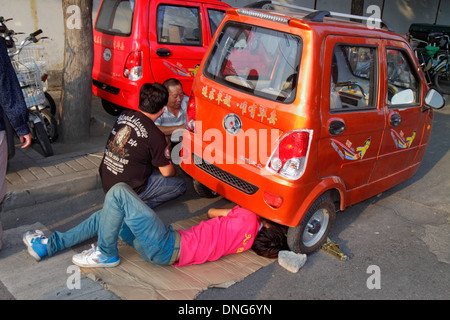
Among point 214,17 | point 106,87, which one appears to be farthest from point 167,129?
point 214,17

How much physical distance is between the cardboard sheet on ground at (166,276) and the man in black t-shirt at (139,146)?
0.64 metres

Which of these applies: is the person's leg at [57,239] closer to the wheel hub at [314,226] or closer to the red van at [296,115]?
the red van at [296,115]

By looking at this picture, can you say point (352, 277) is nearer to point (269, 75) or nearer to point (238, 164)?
point (238, 164)

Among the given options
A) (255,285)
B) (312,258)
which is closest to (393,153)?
(312,258)

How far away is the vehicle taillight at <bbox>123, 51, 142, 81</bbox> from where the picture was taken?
5.39 meters

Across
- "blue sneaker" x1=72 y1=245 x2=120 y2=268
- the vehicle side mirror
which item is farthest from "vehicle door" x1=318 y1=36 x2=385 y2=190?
"blue sneaker" x1=72 y1=245 x2=120 y2=268

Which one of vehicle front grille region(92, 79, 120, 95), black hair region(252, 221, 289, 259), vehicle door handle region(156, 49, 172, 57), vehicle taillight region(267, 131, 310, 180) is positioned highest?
vehicle door handle region(156, 49, 172, 57)

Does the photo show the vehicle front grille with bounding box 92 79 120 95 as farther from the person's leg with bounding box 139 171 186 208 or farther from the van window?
the person's leg with bounding box 139 171 186 208

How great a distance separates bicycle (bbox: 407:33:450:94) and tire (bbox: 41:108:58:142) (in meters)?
9.67

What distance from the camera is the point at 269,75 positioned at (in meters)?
3.38

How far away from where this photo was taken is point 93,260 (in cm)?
309

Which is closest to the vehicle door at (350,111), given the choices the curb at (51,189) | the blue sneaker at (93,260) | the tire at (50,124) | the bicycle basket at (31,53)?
the blue sneaker at (93,260)

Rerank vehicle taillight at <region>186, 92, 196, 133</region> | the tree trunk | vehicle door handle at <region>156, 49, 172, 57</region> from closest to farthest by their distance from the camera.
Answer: vehicle taillight at <region>186, 92, 196, 133</region> < the tree trunk < vehicle door handle at <region>156, 49, 172, 57</region>
